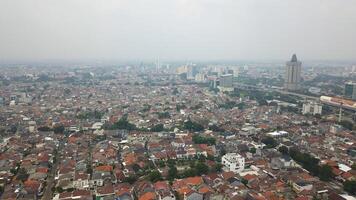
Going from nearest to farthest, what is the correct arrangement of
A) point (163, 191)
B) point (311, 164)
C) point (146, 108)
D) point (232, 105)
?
point (163, 191) < point (311, 164) < point (146, 108) < point (232, 105)

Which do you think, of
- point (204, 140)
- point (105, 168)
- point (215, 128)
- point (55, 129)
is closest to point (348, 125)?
point (215, 128)

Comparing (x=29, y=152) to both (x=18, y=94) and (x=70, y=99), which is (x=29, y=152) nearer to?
(x=70, y=99)

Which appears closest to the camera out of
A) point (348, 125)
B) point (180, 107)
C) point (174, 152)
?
point (174, 152)

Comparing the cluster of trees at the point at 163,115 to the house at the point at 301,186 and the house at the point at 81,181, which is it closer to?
the house at the point at 81,181

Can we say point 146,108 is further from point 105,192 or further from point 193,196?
point 193,196

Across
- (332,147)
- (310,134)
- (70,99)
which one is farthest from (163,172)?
(70,99)
